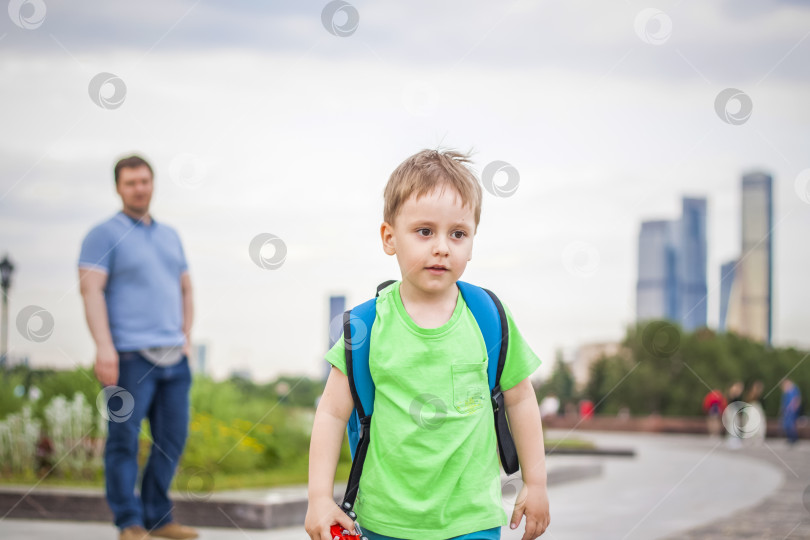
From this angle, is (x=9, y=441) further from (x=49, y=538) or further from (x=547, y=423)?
(x=547, y=423)

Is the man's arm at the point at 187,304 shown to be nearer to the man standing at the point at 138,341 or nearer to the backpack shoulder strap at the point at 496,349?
the man standing at the point at 138,341

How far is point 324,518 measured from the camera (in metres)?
2.42

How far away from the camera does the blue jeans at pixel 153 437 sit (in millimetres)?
5250

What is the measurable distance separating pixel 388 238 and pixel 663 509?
21.3 feet

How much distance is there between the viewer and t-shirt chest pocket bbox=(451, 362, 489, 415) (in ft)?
8.29

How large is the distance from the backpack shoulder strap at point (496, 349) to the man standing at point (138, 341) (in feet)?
10.1

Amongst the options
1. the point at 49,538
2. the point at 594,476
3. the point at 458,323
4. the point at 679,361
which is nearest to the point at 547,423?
the point at 679,361

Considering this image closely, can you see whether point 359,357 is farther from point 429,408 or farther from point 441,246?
point 441,246

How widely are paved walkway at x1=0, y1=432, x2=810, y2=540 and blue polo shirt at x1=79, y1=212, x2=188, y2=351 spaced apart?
158 centimetres

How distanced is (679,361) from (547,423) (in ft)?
28.0

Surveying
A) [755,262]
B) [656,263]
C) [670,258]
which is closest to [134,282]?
[755,262]

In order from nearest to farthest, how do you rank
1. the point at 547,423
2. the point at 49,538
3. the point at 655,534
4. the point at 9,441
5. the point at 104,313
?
1. the point at 104,313
2. the point at 49,538
3. the point at 655,534
4. the point at 9,441
5. the point at 547,423

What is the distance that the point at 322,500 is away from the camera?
246cm

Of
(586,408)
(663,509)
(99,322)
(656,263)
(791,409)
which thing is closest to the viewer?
(99,322)
